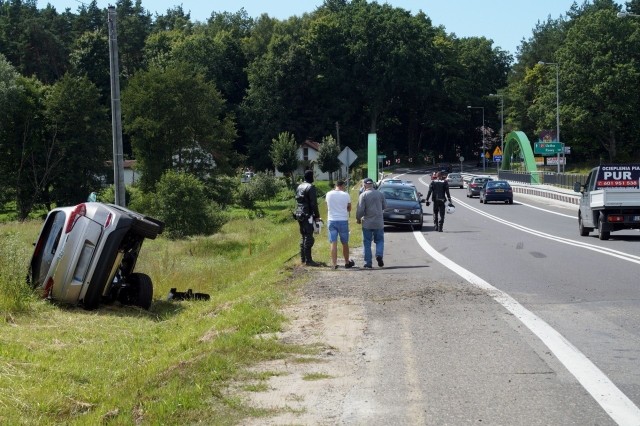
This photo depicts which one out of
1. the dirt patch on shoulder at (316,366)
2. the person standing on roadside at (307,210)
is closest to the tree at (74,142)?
the person standing on roadside at (307,210)

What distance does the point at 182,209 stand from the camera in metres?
51.2

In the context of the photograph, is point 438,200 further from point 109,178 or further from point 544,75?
point 544,75

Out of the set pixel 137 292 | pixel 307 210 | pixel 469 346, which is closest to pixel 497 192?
pixel 307 210

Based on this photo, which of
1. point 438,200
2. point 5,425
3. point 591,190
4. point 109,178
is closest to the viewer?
point 5,425

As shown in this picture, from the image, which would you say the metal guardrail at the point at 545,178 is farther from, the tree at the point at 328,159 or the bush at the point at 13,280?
the bush at the point at 13,280

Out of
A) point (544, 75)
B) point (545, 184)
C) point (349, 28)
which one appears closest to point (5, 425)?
point (545, 184)

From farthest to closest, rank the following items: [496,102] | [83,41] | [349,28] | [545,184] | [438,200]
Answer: [496,102], [349,28], [83,41], [545,184], [438,200]

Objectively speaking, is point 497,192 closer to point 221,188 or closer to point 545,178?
point 545,178

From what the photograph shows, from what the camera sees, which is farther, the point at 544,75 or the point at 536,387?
the point at 544,75

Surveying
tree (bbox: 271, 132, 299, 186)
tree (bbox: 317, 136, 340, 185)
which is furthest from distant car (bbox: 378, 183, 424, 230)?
tree (bbox: 271, 132, 299, 186)

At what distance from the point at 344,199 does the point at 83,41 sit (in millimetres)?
89410

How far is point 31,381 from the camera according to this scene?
865 centimetres

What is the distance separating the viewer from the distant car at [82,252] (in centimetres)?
1352

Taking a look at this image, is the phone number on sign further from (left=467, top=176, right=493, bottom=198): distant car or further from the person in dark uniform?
(left=467, top=176, right=493, bottom=198): distant car
